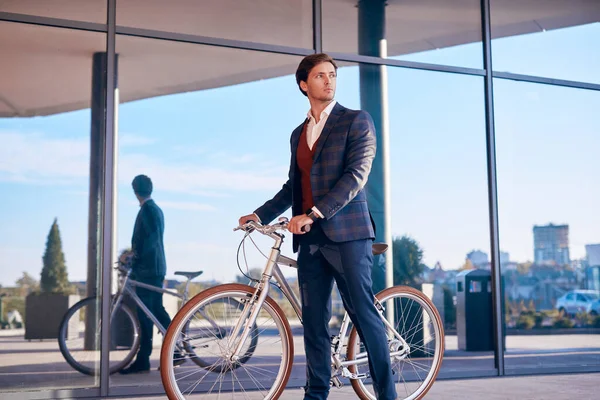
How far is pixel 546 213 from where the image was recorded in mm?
6957

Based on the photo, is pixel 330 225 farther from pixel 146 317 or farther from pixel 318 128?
pixel 146 317

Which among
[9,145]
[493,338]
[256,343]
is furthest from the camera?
[493,338]

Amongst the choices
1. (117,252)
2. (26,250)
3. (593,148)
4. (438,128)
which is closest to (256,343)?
(117,252)

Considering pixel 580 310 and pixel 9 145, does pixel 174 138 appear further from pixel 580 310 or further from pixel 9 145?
pixel 580 310

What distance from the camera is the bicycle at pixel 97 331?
17.2 feet

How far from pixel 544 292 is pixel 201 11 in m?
3.63

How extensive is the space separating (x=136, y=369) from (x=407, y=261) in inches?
87.6

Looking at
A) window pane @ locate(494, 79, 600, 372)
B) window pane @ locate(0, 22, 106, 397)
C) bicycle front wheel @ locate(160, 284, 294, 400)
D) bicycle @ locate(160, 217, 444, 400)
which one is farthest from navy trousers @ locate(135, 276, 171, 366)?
window pane @ locate(494, 79, 600, 372)

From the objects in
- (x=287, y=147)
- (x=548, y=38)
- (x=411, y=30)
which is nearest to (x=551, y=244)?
(x=548, y=38)

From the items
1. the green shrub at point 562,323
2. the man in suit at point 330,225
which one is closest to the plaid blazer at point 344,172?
the man in suit at point 330,225

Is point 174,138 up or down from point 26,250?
up

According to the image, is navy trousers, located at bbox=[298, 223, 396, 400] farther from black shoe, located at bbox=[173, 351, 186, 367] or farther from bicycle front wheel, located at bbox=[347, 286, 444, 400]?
black shoe, located at bbox=[173, 351, 186, 367]

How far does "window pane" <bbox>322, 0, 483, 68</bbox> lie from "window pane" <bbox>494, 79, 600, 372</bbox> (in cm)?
46

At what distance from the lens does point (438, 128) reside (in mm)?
6590
